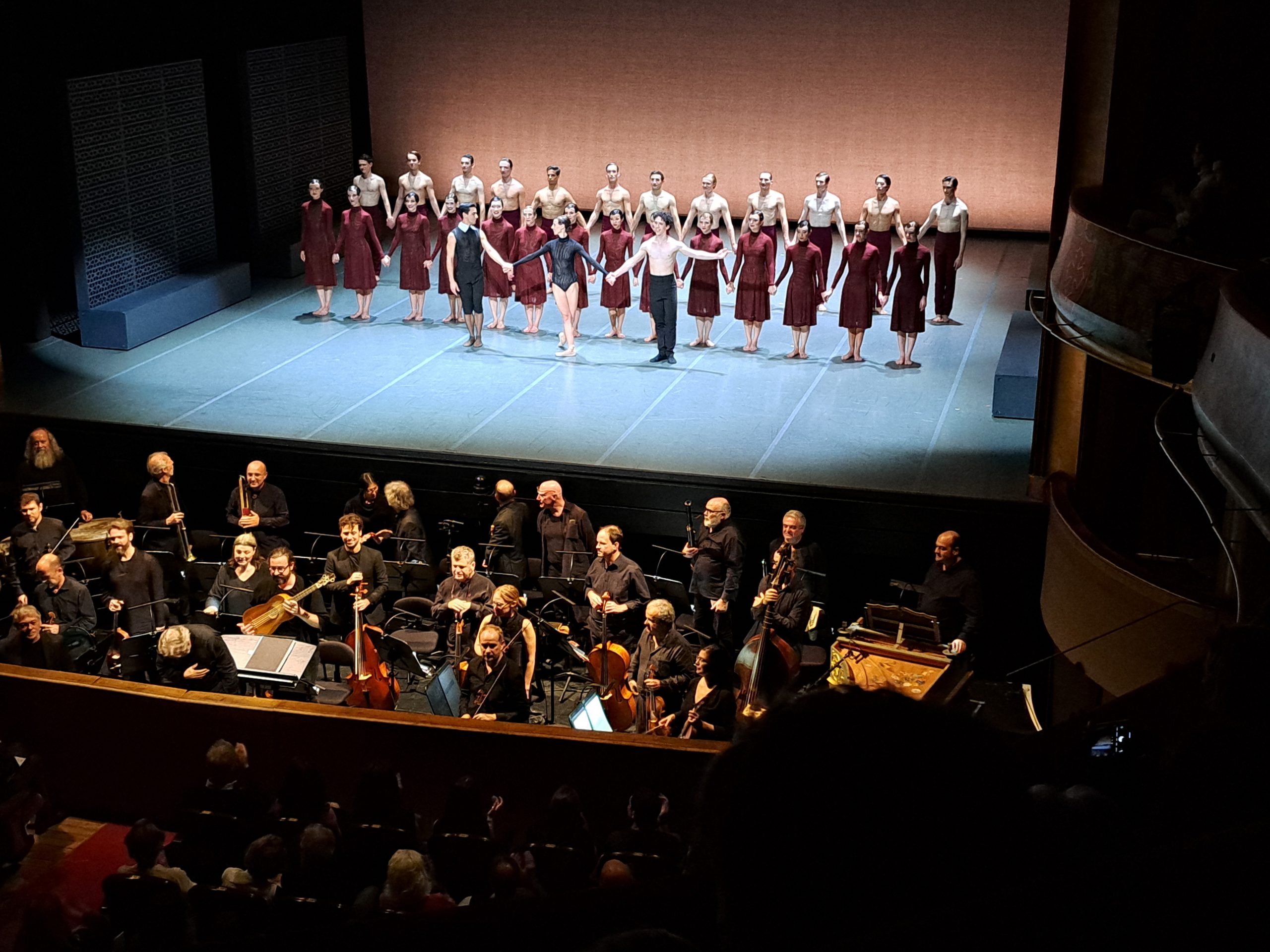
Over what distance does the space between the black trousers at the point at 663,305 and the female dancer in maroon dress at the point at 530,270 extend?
1110 millimetres

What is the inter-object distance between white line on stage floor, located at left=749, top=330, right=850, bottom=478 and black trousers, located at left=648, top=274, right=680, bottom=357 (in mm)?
1304

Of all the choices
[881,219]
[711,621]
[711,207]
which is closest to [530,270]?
[711,207]

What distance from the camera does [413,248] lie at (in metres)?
12.9

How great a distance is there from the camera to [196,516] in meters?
10.4

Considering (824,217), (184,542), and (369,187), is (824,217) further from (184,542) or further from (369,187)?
(184,542)

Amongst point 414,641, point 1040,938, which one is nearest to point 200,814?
point 414,641

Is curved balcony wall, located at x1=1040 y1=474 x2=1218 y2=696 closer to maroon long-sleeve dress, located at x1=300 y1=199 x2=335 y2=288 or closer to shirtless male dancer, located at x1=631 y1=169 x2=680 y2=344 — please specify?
shirtless male dancer, located at x1=631 y1=169 x2=680 y2=344

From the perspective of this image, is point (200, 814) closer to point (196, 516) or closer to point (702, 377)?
point (196, 516)

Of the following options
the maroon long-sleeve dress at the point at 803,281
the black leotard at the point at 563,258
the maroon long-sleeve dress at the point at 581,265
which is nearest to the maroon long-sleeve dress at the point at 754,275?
the maroon long-sleeve dress at the point at 803,281

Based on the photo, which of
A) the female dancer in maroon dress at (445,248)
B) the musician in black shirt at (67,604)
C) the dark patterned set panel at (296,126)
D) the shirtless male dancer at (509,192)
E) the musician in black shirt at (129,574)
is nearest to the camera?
the musician in black shirt at (67,604)

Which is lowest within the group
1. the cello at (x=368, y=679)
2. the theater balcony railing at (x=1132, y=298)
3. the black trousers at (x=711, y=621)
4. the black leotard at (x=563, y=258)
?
the black trousers at (x=711, y=621)

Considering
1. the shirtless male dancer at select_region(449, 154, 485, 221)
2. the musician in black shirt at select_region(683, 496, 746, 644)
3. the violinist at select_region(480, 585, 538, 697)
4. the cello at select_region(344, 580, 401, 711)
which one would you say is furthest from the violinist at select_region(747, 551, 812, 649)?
the shirtless male dancer at select_region(449, 154, 485, 221)

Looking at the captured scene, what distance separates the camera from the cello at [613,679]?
294 inches

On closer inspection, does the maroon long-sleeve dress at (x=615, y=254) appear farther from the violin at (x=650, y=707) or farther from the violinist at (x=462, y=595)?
the violin at (x=650, y=707)
